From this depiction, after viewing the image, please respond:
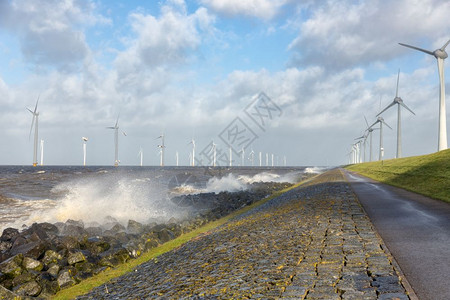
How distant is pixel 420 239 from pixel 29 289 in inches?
426

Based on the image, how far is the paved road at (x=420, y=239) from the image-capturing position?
6398 mm

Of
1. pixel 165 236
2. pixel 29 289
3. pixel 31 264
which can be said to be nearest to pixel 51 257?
pixel 31 264

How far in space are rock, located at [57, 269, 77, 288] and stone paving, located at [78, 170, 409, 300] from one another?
7.35 ft

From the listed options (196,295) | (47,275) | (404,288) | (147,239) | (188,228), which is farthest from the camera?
(188,228)

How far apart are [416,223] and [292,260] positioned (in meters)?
6.50

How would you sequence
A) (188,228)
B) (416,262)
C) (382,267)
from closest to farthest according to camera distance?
(382,267) < (416,262) < (188,228)

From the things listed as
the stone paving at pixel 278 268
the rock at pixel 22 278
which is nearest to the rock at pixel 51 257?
the rock at pixel 22 278

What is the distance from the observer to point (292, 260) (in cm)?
801

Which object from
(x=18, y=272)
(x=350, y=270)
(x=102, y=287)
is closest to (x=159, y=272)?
(x=102, y=287)

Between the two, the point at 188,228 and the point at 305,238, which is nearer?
the point at 305,238

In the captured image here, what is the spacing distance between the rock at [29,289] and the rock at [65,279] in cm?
77

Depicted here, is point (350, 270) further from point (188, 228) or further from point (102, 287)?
point (188, 228)

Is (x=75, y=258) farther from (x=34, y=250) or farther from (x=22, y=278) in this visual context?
(x=22, y=278)

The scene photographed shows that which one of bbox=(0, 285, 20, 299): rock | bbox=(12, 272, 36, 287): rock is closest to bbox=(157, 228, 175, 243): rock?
bbox=(12, 272, 36, 287): rock
